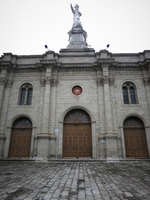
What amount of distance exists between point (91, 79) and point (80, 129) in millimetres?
6045

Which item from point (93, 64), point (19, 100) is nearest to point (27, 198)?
point (19, 100)

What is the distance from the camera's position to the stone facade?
12.6m

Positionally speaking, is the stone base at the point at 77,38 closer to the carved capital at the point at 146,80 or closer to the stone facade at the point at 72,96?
the stone facade at the point at 72,96

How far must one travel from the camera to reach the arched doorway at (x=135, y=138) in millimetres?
12609

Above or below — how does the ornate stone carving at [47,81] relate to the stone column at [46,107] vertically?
above

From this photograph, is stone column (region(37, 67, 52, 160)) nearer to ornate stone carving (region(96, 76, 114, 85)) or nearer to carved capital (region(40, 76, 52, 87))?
carved capital (region(40, 76, 52, 87))

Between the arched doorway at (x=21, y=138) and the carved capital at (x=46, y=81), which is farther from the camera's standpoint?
the carved capital at (x=46, y=81)

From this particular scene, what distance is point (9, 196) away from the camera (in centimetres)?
374

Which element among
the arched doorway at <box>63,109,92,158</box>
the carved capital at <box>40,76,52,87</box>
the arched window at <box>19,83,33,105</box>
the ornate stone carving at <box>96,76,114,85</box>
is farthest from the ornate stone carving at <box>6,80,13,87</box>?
the ornate stone carving at <box>96,76,114,85</box>

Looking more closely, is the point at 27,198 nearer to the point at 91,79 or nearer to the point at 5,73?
the point at 91,79

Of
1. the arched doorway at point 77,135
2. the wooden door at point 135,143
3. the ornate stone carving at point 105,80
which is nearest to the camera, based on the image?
the wooden door at point 135,143

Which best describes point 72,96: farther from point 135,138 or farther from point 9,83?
point 135,138

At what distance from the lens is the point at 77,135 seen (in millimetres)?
13422

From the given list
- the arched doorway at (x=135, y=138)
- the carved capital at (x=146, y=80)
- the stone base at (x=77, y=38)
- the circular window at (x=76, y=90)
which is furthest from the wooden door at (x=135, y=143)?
the stone base at (x=77, y=38)
